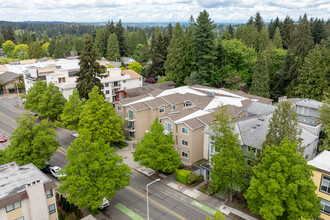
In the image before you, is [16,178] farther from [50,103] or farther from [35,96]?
[35,96]

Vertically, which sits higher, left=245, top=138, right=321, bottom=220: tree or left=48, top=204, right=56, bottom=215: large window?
left=245, top=138, right=321, bottom=220: tree

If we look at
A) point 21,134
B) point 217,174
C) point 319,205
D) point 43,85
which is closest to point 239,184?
point 217,174

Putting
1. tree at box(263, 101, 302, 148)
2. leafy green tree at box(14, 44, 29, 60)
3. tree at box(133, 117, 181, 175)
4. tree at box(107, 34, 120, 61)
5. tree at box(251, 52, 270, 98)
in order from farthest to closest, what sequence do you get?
leafy green tree at box(14, 44, 29, 60)
tree at box(107, 34, 120, 61)
tree at box(251, 52, 270, 98)
tree at box(133, 117, 181, 175)
tree at box(263, 101, 302, 148)

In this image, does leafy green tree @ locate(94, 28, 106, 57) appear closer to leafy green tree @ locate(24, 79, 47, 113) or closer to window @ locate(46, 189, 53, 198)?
leafy green tree @ locate(24, 79, 47, 113)

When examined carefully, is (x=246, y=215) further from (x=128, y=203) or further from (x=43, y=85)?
(x=43, y=85)

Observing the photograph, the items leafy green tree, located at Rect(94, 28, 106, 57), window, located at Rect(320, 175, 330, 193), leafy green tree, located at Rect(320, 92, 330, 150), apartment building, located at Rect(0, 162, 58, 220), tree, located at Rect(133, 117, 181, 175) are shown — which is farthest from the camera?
leafy green tree, located at Rect(94, 28, 106, 57)

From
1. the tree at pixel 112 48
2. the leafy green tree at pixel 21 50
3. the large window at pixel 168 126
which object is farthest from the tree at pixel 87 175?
the leafy green tree at pixel 21 50

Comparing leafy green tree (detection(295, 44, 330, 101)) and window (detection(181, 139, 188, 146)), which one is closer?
window (detection(181, 139, 188, 146))

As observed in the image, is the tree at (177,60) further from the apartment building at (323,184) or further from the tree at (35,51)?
the tree at (35,51)

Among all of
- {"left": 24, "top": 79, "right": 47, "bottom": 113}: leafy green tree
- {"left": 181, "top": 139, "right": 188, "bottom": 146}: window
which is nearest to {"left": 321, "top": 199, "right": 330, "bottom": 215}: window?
{"left": 181, "top": 139, "right": 188, "bottom": 146}: window
